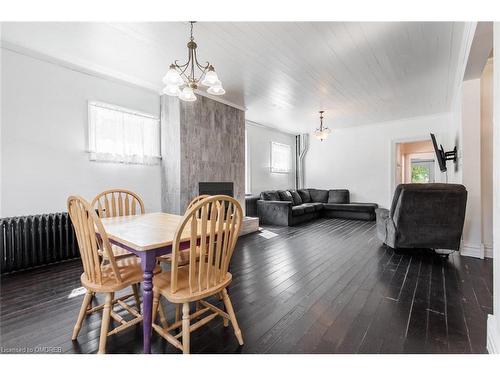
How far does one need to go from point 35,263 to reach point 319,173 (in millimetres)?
6937

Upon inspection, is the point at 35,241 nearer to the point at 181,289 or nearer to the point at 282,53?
the point at 181,289

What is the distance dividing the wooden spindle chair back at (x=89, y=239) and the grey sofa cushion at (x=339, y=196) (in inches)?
248

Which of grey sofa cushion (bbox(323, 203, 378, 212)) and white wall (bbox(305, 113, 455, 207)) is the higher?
white wall (bbox(305, 113, 455, 207))

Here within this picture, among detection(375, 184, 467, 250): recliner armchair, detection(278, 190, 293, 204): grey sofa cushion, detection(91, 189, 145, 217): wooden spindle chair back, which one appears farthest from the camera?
detection(278, 190, 293, 204): grey sofa cushion

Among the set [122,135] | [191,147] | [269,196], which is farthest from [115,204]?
[269,196]

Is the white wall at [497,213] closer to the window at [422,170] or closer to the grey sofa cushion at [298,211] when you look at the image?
the grey sofa cushion at [298,211]

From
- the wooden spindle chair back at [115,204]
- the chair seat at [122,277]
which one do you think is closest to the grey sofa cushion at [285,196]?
the wooden spindle chair back at [115,204]

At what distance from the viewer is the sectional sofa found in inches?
215

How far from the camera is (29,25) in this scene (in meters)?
2.29

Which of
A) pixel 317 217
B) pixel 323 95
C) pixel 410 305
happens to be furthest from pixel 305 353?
pixel 317 217

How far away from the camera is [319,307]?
75.5 inches

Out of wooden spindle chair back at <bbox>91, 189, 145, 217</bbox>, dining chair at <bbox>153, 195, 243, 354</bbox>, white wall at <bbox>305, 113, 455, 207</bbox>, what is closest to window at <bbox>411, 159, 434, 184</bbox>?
white wall at <bbox>305, 113, 455, 207</bbox>

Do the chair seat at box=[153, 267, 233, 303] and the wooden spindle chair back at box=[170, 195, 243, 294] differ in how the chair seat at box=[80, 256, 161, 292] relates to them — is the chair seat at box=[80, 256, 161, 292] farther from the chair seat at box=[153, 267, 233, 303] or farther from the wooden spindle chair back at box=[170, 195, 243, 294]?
the wooden spindle chair back at box=[170, 195, 243, 294]

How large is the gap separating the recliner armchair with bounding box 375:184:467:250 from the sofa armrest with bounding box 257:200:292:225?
2.41 meters
